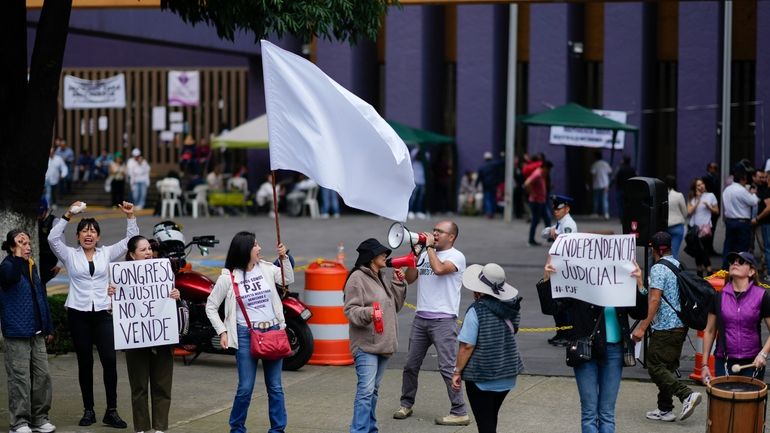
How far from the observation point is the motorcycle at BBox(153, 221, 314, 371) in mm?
12622

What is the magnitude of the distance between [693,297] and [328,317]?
14.4 ft

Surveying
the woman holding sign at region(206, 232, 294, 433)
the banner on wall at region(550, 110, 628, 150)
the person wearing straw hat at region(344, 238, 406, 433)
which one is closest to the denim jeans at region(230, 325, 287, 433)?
the woman holding sign at region(206, 232, 294, 433)

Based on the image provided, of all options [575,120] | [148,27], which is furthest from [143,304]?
[148,27]

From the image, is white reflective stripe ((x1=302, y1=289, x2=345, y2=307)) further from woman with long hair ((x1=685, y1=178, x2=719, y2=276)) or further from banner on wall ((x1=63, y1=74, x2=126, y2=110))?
banner on wall ((x1=63, y1=74, x2=126, y2=110))

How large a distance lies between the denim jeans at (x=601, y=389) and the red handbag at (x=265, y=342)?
7.30 feet

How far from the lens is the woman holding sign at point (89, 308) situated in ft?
A: 33.8

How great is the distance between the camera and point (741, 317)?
30.3 ft

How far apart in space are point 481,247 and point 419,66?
10.1 m

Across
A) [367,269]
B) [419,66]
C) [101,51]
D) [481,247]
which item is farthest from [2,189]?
[101,51]

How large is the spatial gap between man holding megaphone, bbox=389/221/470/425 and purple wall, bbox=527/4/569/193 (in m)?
22.3

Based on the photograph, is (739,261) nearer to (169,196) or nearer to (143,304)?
(143,304)

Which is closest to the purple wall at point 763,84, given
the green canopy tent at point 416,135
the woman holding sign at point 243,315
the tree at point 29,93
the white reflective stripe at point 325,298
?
the green canopy tent at point 416,135

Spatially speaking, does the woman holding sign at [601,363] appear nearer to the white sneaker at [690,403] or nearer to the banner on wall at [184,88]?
the white sneaker at [690,403]

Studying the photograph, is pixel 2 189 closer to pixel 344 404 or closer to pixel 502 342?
pixel 344 404
